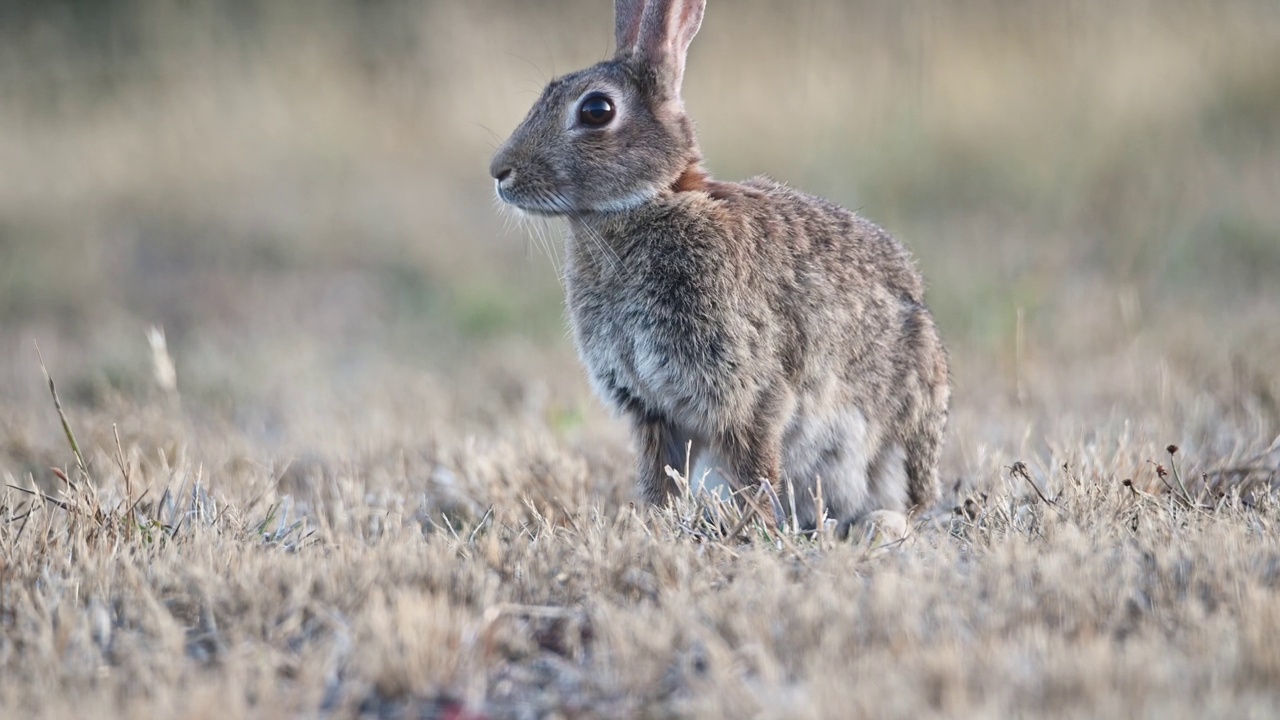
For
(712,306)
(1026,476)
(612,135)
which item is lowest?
(1026,476)

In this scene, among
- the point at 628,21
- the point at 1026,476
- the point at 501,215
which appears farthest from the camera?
the point at 501,215

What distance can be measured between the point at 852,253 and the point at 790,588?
157 cm

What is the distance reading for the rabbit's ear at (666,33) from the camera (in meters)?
3.76

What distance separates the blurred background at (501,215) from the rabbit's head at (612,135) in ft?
4.08

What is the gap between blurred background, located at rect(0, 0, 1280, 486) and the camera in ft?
17.5

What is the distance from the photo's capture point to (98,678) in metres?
2.22

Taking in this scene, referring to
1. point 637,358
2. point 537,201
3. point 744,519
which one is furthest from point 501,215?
point 744,519

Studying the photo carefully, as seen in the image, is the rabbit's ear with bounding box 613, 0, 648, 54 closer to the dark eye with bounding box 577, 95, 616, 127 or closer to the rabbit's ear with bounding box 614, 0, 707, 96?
the rabbit's ear with bounding box 614, 0, 707, 96

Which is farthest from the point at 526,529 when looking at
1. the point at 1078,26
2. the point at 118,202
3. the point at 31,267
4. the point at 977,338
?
the point at 1078,26

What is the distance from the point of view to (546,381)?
5.78 metres

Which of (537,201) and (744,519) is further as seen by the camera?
(537,201)

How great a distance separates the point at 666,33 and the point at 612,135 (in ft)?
1.17

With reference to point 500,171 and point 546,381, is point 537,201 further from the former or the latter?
point 546,381

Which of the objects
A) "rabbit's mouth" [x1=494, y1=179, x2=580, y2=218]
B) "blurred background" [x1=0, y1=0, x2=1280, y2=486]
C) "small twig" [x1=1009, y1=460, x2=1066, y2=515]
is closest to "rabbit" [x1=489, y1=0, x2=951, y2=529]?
"rabbit's mouth" [x1=494, y1=179, x2=580, y2=218]
